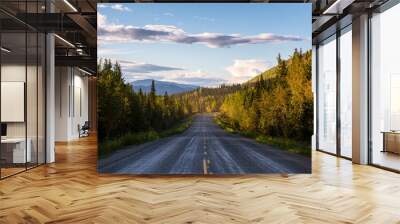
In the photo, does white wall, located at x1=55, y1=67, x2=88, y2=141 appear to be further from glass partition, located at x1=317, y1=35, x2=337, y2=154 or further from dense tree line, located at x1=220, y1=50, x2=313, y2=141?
dense tree line, located at x1=220, y1=50, x2=313, y2=141

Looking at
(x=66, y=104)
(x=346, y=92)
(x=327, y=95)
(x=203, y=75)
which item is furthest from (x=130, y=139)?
(x=66, y=104)

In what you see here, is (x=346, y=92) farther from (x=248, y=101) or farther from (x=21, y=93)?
(x=21, y=93)

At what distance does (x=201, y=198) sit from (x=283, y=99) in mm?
2609

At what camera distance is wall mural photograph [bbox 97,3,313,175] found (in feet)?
22.5

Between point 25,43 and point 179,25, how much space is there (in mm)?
3045

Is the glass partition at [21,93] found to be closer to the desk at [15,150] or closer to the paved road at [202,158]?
the desk at [15,150]

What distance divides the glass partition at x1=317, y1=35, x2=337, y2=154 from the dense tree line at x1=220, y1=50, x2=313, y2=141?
404 cm

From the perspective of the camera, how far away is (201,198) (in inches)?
208

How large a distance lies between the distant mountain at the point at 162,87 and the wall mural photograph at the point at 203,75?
2 cm

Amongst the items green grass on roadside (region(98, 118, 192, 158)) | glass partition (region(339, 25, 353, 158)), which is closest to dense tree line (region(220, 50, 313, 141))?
green grass on roadside (region(98, 118, 192, 158))

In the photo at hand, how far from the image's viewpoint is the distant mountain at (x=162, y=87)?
275 inches

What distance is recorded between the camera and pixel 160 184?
638 cm

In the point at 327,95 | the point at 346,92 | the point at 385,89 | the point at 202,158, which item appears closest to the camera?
the point at 202,158

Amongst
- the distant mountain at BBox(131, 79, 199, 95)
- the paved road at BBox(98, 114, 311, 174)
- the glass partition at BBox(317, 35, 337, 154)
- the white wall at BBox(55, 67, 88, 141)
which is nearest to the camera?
the paved road at BBox(98, 114, 311, 174)
